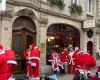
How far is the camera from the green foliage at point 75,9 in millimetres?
24266

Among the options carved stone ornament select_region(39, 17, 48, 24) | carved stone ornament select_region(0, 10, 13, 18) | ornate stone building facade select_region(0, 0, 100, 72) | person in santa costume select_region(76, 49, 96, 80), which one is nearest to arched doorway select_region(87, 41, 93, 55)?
ornate stone building facade select_region(0, 0, 100, 72)

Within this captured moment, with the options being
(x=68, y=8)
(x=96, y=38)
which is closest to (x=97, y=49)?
(x=96, y=38)

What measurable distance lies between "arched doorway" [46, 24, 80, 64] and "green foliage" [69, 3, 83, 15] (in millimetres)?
1205

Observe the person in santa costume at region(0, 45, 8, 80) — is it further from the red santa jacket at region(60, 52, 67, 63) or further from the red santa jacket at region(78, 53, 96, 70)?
the red santa jacket at region(60, 52, 67, 63)

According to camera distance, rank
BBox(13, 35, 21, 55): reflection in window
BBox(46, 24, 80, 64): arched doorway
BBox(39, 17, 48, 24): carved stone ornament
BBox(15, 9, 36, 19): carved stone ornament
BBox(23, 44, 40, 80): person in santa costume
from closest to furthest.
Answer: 1. BBox(23, 44, 40, 80): person in santa costume
2. BBox(13, 35, 21, 55): reflection in window
3. BBox(15, 9, 36, 19): carved stone ornament
4. BBox(39, 17, 48, 24): carved stone ornament
5. BBox(46, 24, 80, 64): arched doorway

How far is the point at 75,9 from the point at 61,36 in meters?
2.64

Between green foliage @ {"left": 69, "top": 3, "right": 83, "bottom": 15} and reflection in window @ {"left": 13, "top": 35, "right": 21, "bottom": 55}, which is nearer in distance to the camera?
reflection in window @ {"left": 13, "top": 35, "right": 21, "bottom": 55}

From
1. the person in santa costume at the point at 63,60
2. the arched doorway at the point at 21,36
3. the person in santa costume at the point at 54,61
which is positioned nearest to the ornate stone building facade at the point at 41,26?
the arched doorway at the point at 21,36

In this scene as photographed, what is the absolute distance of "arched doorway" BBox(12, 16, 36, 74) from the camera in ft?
60.0

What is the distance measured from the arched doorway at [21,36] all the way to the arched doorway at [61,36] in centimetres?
258

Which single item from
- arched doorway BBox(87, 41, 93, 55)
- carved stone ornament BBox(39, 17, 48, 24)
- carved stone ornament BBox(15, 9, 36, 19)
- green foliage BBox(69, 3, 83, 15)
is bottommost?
arched doorway BBox(87, 41, 93, 55)

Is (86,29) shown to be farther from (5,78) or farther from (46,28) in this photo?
(5,78)

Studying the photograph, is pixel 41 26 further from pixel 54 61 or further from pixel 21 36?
pixel 54 61

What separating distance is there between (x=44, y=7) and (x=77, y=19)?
496 cm
